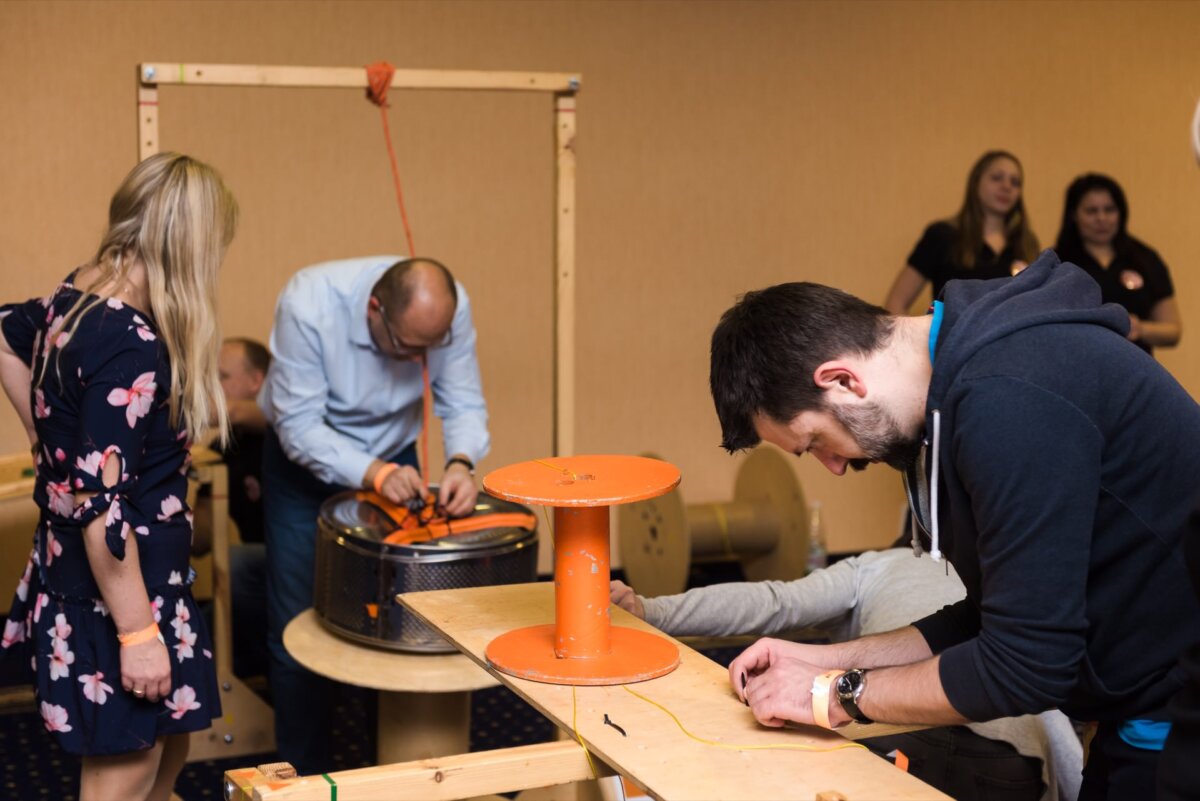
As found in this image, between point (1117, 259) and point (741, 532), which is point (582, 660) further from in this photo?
point (1117, 259)

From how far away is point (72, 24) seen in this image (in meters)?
4.03

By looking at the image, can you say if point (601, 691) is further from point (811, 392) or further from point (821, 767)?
point (811, 392)

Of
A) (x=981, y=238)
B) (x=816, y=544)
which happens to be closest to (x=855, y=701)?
(x=981, y=238)

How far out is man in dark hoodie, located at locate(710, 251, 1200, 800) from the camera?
1.30m

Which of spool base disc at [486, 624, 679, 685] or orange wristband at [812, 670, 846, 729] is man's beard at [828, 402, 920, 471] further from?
spool base disc at [486, 624, 679, 685]

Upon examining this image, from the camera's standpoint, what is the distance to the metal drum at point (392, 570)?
2.55 metres

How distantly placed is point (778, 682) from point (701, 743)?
0.37 feet

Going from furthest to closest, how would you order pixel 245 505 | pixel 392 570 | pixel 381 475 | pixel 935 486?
1. pixel 245 505
2. pixel 381 475
3. pixel 392 570
4. pixel 935 486

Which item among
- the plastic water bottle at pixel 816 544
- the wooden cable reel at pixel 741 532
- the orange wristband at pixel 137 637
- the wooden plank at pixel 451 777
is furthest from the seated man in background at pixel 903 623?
the plastic water bottle at pixel 816 544

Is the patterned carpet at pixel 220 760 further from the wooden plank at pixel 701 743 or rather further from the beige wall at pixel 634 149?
the wooden plank at pixel 701 743

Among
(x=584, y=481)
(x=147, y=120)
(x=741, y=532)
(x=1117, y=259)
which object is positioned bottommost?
(x=741, y=532)

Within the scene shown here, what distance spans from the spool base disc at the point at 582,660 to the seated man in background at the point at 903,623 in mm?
208

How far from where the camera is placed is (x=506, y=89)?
301cm

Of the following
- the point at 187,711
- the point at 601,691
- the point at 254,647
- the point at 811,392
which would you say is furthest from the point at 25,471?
the point at 811,392
